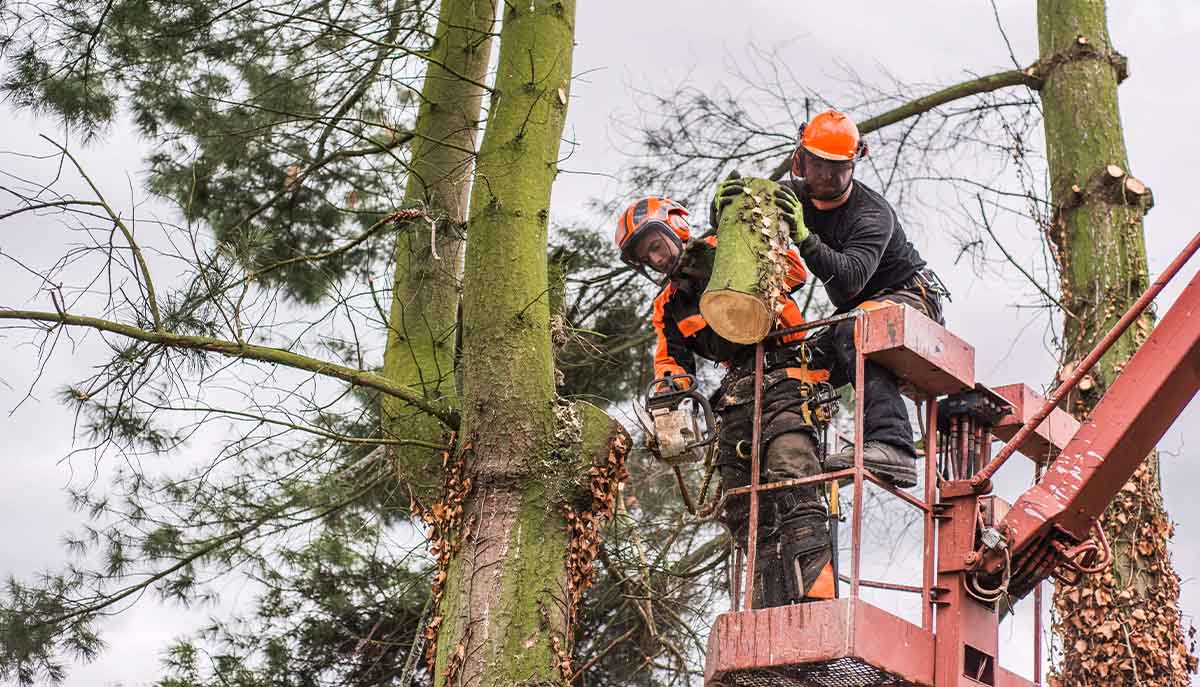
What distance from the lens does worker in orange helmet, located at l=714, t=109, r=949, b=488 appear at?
5777 mm

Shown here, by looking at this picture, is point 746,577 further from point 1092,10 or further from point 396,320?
point 1092,10

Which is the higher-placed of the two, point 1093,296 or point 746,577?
point 1093,296

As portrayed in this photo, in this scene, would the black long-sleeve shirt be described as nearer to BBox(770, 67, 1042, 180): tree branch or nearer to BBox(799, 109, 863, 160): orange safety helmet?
BBox(799, 109, 863, 160): orange safety helmet

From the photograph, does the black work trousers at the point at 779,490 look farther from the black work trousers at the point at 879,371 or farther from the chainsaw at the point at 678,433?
the black work trousers at the point at 879,371

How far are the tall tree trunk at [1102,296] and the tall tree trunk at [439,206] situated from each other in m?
3.38

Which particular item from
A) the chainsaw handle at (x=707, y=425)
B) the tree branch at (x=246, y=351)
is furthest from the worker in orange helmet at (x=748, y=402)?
the tree branch at (x=246, y=351)

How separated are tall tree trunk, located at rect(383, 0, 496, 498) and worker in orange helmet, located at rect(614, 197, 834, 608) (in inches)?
50.3

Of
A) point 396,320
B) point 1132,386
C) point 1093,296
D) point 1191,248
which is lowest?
point 1132,386

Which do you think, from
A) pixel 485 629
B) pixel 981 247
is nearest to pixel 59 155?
pixel 485 629

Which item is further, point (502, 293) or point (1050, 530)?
point (502, 293)

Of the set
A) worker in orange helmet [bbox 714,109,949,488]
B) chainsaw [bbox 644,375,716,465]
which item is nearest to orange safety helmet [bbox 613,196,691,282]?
worker in orange helmet [bbox 714,109,949,488]

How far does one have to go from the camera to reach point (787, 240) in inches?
228

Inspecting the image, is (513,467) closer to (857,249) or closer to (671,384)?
(671,384)

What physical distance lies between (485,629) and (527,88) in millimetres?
2344
